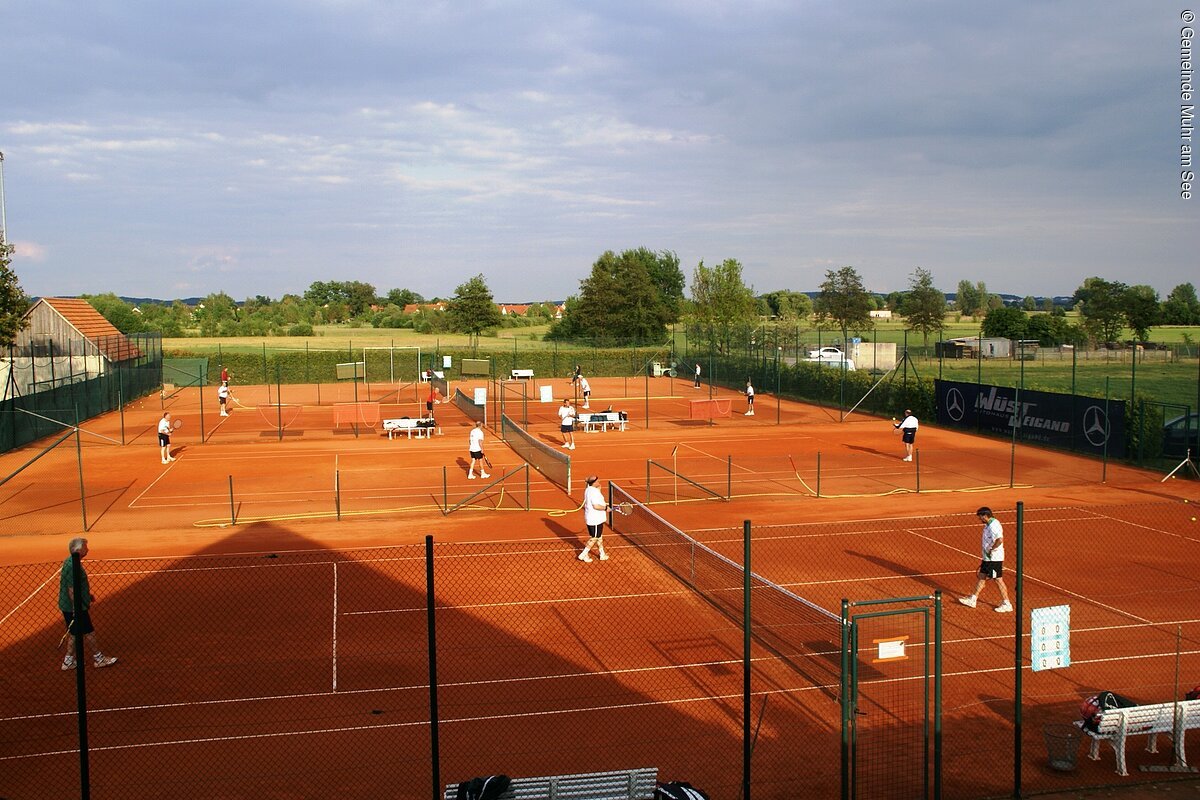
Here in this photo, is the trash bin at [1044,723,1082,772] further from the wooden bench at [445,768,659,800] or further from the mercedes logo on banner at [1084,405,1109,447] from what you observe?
the mercedes logo on banner at [1084,405,1109,447]

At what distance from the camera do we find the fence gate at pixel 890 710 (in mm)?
8477

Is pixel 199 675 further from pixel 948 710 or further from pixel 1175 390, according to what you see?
pixel 1175 390

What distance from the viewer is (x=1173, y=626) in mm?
13984

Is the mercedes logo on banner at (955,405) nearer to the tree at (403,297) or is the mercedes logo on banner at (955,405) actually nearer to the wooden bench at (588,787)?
the wooden bench at (588,787)

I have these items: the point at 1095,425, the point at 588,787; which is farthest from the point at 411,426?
the point at 588,787

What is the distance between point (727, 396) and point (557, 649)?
39.4 m

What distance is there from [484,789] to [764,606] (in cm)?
763

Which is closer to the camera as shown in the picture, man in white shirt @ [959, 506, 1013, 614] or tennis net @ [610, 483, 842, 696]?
tennis net @ [610, 483, 842, 696]

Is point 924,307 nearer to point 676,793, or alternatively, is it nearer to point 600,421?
point 600,421

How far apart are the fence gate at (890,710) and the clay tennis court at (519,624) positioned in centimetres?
16

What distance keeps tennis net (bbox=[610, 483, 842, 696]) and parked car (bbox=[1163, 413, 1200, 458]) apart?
673 inches

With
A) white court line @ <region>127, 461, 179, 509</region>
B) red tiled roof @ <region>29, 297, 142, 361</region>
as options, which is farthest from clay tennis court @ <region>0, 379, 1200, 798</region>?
red tiled roof @ <region>29, 297, 142, 361</region>

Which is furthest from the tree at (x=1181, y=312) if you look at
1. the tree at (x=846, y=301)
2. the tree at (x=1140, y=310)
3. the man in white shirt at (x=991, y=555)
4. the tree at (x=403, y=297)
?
the tree at (x=403, y=297)

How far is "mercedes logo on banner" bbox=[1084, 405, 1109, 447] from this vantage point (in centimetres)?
2938
